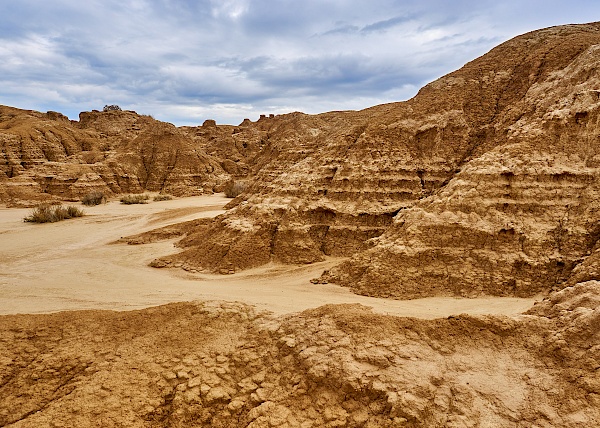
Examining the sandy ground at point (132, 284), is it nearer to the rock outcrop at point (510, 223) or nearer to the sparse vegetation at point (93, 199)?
the rock outcrop at point (510, 223)

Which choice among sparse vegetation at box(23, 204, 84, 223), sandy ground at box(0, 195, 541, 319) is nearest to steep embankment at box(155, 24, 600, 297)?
sandy ground at box(0, 195, 541, 319)

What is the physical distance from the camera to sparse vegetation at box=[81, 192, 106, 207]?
91.1ft

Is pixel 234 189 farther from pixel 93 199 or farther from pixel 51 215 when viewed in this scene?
pixel 51 215

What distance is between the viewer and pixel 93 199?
27875mm

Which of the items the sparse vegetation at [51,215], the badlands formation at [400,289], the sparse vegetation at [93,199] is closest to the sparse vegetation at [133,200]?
the sparse vegetation at [93,199]

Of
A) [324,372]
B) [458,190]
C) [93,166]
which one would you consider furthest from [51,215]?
[324,372]

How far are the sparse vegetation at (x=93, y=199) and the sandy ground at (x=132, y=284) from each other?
34.1 ft

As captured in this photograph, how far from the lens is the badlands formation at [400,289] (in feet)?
14.1

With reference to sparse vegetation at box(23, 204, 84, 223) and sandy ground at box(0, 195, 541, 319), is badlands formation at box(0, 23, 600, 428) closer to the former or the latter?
sandy ground at box(0, 195, 541, 319)

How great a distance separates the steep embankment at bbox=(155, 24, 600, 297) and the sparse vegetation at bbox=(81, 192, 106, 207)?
17.4 metres

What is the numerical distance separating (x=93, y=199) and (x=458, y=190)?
27.6m

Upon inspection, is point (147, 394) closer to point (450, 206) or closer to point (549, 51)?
point (450, 206)

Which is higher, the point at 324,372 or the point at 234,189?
the point at 234,189

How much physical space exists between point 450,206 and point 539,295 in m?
2.64
